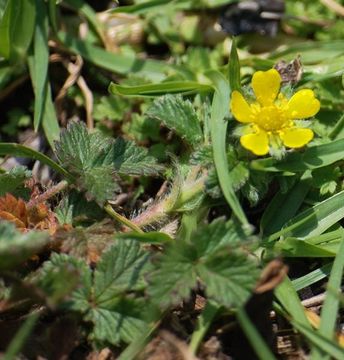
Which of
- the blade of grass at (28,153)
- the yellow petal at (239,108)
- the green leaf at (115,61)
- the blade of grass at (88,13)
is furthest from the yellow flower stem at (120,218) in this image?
the blade of grass at (88,13)

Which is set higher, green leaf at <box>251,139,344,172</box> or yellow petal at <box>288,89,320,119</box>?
yellow petal at <box>288,89,320,119</box>

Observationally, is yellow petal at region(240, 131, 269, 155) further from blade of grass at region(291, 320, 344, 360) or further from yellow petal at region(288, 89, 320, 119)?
blade of grass at region(291, 320, 344, 360)

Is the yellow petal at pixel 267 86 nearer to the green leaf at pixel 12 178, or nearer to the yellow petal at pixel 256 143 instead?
the yellow petal at pixel 256 143

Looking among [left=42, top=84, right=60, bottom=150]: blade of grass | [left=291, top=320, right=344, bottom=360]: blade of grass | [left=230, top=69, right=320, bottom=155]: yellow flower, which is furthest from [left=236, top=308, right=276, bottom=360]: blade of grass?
→ [left=42, top=84, right=60, bottom=150]: blade of grass

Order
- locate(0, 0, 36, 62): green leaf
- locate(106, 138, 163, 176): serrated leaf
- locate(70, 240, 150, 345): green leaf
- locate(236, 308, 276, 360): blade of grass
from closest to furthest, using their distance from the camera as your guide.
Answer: locate(236, 308, 276, 360): blade of grass, locate(70, 240, 150, 345): green leaf, locate(106, 138, 163, 176): serrated leaf, locate(0, 0, 36, 62): green leaf

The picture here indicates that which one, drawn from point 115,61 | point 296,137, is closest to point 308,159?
point 296,137

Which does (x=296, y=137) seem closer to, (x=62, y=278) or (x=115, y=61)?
(x=62, y=278)
